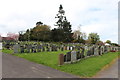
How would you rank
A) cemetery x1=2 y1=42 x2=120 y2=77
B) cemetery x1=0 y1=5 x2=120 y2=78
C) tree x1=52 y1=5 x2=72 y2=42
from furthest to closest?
tree x1=52 y1=5 x2=72 y2=42 → cemetery x1=0 y1=5 x2=120 y2=78 → cemetery x1=2 y1=42 x2=120 y2=77

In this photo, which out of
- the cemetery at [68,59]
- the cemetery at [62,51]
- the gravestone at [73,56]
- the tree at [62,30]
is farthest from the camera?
the tree at [62,30]

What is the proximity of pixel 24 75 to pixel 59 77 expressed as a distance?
2.03 m

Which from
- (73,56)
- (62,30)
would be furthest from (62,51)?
(62,30)

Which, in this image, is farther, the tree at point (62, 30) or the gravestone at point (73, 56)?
the tree at point (62, 30)

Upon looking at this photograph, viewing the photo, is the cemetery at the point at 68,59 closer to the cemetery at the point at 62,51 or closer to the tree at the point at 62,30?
the cemetery at the point at 62,51

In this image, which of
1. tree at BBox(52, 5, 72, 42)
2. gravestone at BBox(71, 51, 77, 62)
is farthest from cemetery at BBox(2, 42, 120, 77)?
tree at BBox(52, 5, 72, 42)

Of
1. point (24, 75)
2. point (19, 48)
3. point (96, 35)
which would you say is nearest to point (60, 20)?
point (96, 35)

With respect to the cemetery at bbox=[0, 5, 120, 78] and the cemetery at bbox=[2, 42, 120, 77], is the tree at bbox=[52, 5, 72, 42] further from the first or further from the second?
the cemetery at bbox=[2, 42, 120, 77]

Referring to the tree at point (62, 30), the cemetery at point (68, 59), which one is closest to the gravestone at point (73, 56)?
the cemetery at point (68, 59)

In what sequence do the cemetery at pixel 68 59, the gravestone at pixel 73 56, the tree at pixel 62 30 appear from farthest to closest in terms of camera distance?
the tree at pixel 62 30 < the gravestone at pixel 73 56 < the cemetery at pixel 68 59

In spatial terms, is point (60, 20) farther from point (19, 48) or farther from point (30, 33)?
point (19, 48)

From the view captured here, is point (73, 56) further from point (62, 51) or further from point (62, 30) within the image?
point (62, 30)

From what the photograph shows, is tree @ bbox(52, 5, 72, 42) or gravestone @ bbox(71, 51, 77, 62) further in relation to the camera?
tree @ bbox(52, 5, 72, 42)

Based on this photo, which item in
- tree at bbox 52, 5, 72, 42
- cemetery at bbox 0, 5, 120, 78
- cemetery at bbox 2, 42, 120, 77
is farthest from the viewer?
tree at bbox 52, 5, 72, 42
